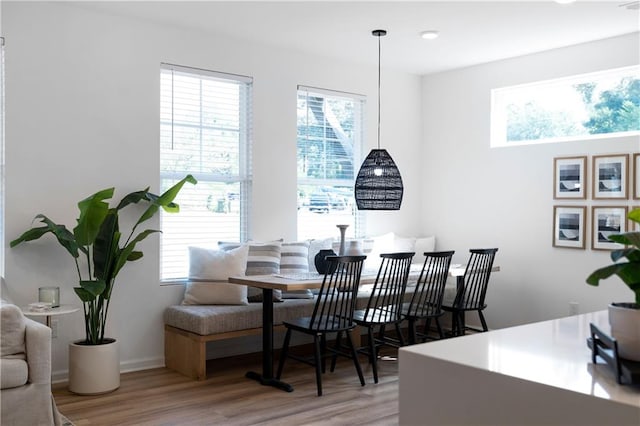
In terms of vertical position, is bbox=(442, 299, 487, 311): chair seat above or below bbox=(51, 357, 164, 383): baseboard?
above

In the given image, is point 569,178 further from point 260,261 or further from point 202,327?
point 202,327

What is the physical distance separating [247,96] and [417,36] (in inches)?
60.5

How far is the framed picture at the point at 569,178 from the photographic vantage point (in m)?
5.51

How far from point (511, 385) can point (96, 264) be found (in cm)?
355

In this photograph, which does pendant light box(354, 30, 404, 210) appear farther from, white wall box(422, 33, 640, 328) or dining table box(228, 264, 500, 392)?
white wall box(422, 33, 640, 328)

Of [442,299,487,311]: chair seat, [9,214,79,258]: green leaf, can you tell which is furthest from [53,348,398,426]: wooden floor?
[9,214,79,258]: green leaf

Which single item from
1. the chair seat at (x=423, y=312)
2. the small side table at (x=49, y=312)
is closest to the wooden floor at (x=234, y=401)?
the chair seat at (x=423, y=312)

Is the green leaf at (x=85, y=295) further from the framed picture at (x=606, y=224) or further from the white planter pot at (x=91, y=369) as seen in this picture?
the framed picture at (x=606, y=224)

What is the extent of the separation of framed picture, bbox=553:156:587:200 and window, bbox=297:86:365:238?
1892mm

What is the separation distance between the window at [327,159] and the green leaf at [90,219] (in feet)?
7.41

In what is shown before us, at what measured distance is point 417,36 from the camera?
5.29 m

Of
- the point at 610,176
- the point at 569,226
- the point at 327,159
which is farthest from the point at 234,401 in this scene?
the point at 610,176

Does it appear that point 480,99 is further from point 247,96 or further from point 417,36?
point 247,96

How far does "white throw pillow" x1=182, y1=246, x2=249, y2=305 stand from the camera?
4910 millimetres
